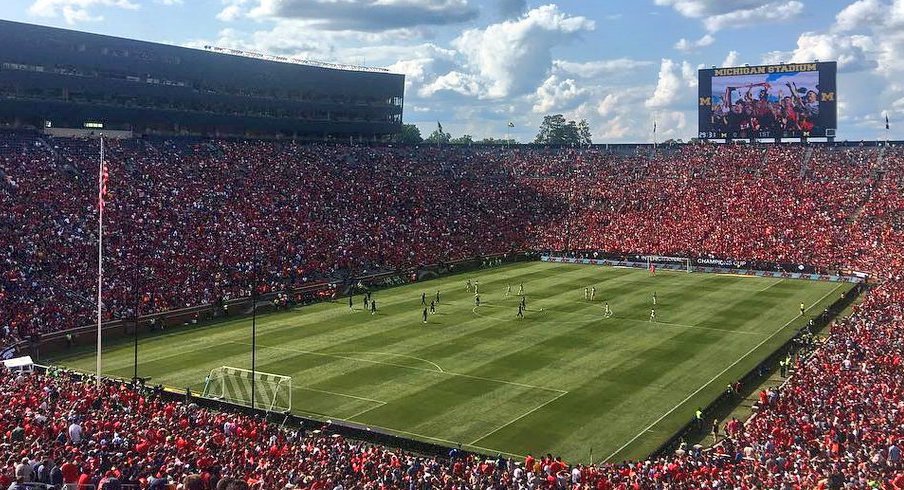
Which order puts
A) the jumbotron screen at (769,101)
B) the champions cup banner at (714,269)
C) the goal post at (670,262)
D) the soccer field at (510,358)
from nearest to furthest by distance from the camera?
the soccer field at (510,358), the champions cup banner at (714,269), the goal post at (670,262), the jumbotron screen at (769,101)

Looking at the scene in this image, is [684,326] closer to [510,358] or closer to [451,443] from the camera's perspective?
[510,358]

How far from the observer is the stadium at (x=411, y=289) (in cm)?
2305

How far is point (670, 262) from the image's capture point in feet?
255

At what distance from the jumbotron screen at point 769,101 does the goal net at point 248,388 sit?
69.5 metres

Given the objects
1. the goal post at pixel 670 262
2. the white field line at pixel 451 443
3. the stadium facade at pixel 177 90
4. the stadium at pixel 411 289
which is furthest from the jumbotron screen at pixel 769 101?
the white field line at pixel 451 443

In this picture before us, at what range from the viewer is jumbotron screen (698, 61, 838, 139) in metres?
86.4

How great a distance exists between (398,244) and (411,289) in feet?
40.5

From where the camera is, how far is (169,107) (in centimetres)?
8431

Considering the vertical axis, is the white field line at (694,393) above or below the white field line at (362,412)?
above

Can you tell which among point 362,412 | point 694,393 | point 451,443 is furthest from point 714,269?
point 451,443

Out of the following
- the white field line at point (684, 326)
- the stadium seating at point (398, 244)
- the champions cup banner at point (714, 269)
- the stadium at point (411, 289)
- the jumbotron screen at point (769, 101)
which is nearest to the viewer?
the stadium seating at point (398, 244)

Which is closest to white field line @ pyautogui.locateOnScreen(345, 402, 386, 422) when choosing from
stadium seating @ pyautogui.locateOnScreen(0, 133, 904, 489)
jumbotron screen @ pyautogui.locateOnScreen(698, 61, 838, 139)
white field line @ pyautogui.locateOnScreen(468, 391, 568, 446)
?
stadium seating @ pyautogui.locateOnScreen(0, 133, 904, 489)

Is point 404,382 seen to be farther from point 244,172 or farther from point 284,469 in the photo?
point 244,172

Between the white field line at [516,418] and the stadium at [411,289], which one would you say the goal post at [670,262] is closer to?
the stadium at [411,289]
